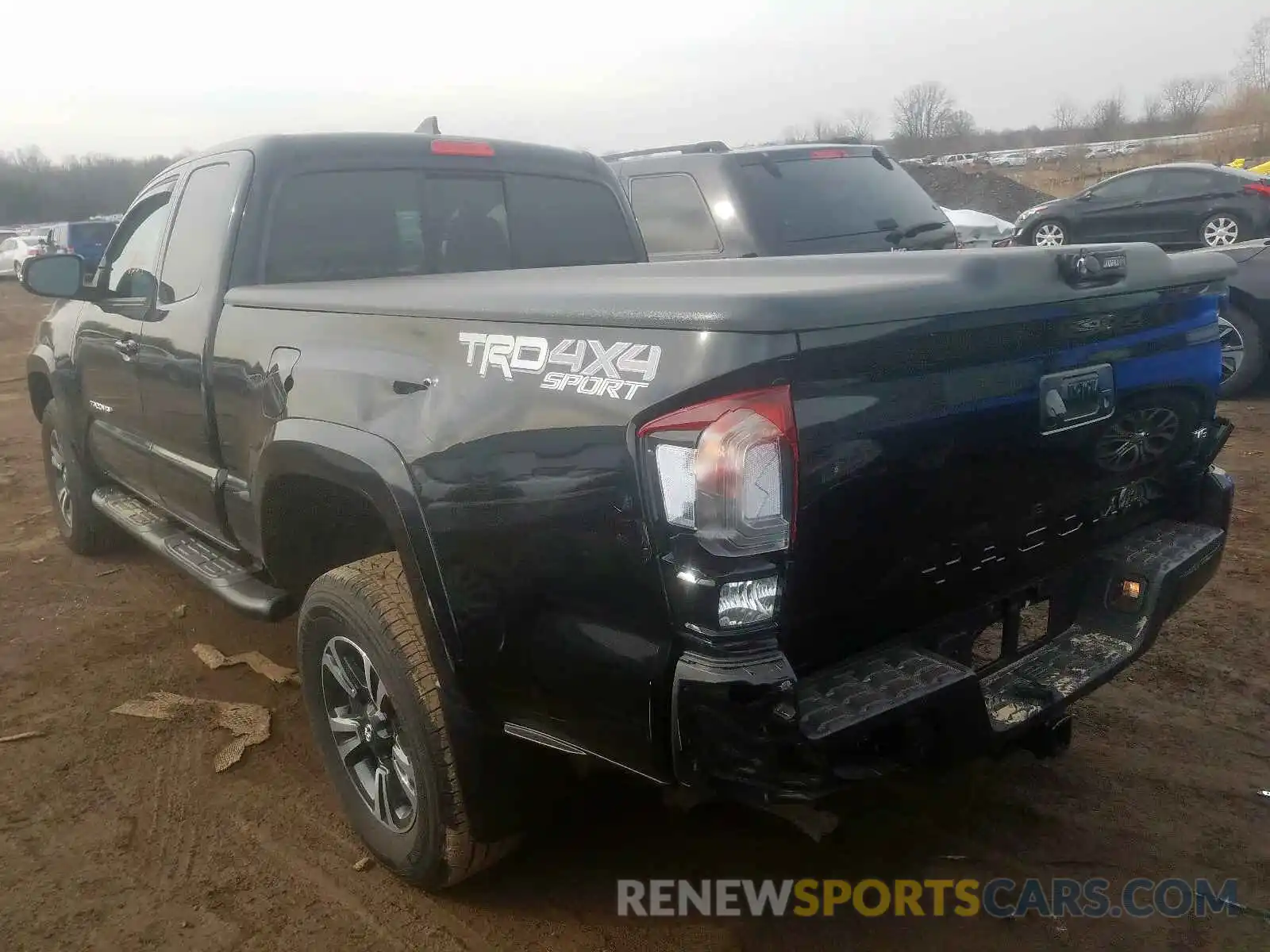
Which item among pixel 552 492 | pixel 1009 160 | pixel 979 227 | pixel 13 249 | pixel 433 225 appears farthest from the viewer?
pixel 1009 160

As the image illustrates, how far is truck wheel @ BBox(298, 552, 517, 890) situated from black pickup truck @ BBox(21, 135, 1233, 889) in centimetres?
1

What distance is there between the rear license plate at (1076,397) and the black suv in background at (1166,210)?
1180 cm

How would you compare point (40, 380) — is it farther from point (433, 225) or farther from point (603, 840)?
point (603, 840)

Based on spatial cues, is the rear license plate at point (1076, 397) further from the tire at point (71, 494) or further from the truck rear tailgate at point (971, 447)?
the tire at point (71, 494)

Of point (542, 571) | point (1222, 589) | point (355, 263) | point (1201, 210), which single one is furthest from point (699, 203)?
point (1201, 210)

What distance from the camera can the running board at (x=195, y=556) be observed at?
10.5 ft

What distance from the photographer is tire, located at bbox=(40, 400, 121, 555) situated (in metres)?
5.02

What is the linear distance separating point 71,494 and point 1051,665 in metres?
4.87

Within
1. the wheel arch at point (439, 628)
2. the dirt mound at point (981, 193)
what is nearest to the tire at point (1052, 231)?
the dirt mound at point (981, 193)

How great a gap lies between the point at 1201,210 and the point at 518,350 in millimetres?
13795

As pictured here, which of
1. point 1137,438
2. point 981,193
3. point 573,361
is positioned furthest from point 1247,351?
point 981,193

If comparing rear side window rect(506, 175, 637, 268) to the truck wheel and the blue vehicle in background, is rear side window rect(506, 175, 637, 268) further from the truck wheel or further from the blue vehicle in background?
the blue vehicle in background

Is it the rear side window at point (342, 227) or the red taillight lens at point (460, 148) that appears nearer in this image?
the rear side window at point (342, 227)

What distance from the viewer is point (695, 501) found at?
5.80ft
